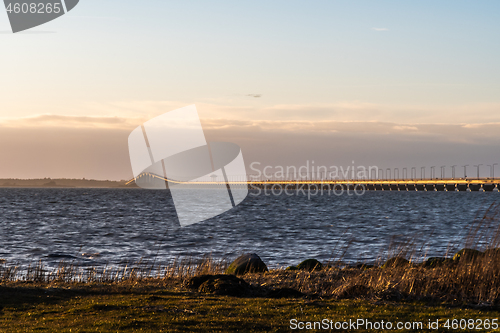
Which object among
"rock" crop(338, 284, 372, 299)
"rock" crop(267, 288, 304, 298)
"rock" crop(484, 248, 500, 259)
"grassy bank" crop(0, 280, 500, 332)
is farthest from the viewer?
"rock" crop(267, 288, 304, 298)

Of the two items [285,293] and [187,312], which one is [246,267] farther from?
[187,312]

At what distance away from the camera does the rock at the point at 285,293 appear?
51.2 ft

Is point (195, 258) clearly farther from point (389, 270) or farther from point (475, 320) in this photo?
point (475, 320)

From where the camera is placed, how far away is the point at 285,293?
51.7 feet

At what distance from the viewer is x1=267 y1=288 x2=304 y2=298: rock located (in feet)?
51.2

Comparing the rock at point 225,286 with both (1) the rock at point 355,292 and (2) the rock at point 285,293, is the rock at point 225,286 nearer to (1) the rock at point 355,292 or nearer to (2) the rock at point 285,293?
(2) the rock at point 285,293

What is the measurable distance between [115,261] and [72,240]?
54.2 ft

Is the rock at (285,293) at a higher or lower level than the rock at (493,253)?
lower

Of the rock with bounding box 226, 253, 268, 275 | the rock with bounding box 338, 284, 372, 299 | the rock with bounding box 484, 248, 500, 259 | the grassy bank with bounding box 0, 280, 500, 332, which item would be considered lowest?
the rock with bounding box 226, 253, 268, 275

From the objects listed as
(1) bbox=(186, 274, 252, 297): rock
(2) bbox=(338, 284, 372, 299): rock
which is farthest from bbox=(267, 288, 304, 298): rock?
(2) bbox=(338, 284, 372, 299): rock

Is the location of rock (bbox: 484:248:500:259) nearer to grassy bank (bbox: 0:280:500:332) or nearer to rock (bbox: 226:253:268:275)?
grassy bank (bbox: 0:280:500:332)

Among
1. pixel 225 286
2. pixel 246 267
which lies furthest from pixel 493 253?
pixel 246 267

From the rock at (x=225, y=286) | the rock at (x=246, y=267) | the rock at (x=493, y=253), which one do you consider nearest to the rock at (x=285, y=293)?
the rock at (x=225, y=286)

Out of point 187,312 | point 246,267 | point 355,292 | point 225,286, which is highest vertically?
point 187,312
